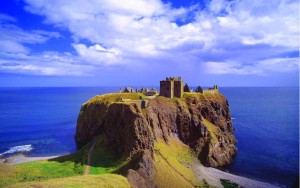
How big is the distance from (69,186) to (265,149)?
9182 centimetres

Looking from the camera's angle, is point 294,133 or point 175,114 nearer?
point 175,114

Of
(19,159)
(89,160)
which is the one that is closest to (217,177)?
(89,160)

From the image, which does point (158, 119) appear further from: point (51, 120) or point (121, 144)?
point (51, 120)

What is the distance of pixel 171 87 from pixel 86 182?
57989mm

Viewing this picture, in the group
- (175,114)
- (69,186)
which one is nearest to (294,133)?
(175,114)

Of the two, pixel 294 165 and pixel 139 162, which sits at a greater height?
pixel 139 162

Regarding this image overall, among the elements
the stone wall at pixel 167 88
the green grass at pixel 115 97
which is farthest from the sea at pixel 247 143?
the stone wall at pixel 167 88

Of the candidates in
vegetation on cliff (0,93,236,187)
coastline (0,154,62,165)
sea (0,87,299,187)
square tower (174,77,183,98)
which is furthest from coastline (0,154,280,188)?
square tower (174,77,183,98)

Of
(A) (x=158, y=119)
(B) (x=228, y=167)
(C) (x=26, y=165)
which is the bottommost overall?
(B) (x=228, y=167)

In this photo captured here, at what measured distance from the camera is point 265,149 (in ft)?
395

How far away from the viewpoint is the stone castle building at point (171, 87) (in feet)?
360

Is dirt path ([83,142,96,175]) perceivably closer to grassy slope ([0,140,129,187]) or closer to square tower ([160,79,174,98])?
grassy slope ([0,140,129,187])

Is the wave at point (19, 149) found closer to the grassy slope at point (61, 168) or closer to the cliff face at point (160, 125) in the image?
the cliff face at point (160, 125)

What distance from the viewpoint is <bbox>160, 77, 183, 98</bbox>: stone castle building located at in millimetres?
109688
